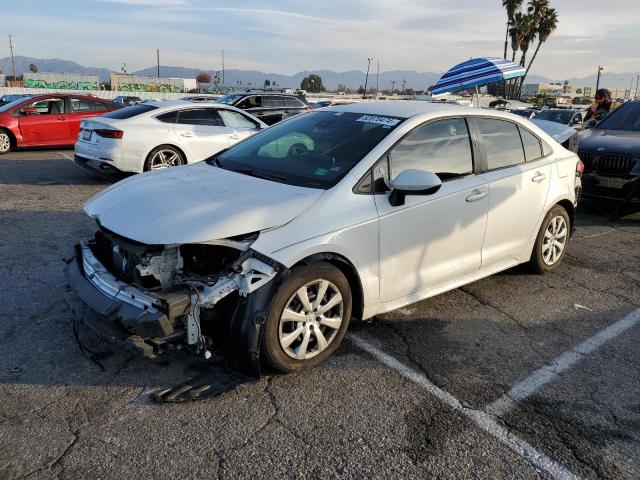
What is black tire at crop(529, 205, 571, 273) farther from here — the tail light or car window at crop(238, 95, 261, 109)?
car window at crop(238, 95, 261, 109)

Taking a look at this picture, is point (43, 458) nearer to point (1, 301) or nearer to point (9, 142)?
point (1, 301)

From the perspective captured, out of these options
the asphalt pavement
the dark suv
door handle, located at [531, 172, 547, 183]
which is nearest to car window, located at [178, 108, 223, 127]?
the asphalt pavement

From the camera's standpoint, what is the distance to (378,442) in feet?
9.02

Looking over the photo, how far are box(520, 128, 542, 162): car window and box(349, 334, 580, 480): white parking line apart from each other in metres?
2.45

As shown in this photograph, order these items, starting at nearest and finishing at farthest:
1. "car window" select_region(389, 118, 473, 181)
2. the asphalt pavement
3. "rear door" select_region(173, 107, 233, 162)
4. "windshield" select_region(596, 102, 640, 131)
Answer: the asphalt pavement
"car window" select_region(389, 118, 473, 181)
"windshield" select_region(596, 102, 640, 131)
"rear door" select_region(173, 107, 233, 162)

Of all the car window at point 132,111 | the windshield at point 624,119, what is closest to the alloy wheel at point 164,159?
the car window at point 132,111

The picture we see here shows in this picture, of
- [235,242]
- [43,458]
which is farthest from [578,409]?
[43,458]

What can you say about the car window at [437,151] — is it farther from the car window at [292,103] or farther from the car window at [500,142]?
the car window at [292,103]

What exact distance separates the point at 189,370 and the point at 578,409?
2.37 metres

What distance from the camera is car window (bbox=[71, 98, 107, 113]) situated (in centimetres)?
1336

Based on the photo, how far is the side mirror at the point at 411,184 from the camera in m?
3.47

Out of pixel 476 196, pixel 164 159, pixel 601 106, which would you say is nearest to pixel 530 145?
pixel 476 196

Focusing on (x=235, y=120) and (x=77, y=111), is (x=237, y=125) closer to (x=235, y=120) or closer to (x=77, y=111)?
(x=235, y=120)

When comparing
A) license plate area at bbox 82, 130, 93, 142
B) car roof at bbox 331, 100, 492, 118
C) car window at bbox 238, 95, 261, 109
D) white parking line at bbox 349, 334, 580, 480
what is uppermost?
car window at bbox 238, 95, 261, 109
